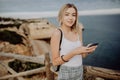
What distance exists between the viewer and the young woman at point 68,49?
8.50 feet

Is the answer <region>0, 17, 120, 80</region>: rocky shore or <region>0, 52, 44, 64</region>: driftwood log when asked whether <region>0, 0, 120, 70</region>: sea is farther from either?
<region>0, 52, 44, 64</region>: driftwood log

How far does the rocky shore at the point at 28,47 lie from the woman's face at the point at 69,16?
0.47 metres

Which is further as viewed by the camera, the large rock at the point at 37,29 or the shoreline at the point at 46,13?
the large rock at the point at 37,29

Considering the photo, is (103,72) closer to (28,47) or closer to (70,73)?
(70,73)

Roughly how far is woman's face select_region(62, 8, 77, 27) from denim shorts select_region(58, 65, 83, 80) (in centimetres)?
44

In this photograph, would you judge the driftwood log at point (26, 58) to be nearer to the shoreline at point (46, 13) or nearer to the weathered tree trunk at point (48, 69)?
the weathered tree trunk at point (48, 69)

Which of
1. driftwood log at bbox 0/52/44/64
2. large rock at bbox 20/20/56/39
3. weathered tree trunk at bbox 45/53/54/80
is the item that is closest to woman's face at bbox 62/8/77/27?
large rock at bbox 20/20/56/39

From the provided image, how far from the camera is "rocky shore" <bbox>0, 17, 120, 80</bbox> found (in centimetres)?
320


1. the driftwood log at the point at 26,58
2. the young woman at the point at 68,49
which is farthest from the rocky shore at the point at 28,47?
the young woman at the point at 68,49

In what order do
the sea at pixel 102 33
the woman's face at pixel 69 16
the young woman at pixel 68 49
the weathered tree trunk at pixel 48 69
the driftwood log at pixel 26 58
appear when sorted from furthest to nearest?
the driftwood log at pixel 26 58 → the weathered tree trunk at pixel 48 69 → the sea at pixel 102 33 → the woman's face at pixel 69 16 → the young woman at pixel 68 49

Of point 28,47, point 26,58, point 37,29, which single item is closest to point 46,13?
point 37,29

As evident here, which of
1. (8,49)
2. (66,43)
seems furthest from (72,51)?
(8,49)

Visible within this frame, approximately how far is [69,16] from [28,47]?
92cm

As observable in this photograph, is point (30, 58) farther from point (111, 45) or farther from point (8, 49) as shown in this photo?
point (111, 45)
